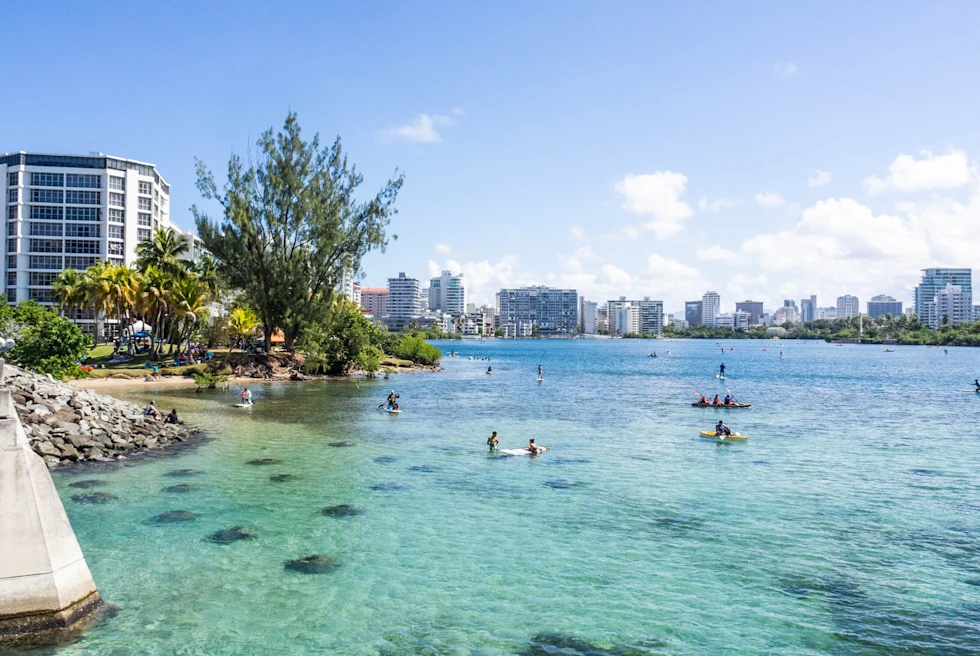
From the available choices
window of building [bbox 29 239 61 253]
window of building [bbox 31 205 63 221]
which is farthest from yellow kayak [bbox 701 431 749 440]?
window of building [bbox 31 205 63 221]

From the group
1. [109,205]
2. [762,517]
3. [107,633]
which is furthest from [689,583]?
[109,205]

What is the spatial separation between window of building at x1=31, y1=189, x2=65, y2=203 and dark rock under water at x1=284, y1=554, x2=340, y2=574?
131 metres

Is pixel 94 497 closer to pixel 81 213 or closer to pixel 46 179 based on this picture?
pixel 81 213

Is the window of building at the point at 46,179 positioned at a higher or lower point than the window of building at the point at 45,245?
higher

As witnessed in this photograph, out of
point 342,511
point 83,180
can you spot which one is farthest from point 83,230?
point 342,511

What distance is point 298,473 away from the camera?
29172mm

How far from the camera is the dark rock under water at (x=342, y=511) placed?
75.0 feet

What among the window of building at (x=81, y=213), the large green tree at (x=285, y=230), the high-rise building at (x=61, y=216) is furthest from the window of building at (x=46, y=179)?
the large green tree at (x=285, y=230)

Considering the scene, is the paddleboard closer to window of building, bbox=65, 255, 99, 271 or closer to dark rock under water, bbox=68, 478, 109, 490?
dark rock under water, bbox=68, 478, 109, 490

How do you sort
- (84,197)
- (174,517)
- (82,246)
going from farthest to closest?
(84,197) < (82,246) < (174,517)

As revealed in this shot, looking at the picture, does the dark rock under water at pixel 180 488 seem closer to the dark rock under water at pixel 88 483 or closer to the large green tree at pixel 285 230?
the dark rock under water at pixel 88 483

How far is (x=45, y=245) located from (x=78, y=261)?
5.95 m

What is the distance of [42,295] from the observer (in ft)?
395

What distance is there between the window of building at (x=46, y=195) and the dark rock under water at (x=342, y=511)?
126m
